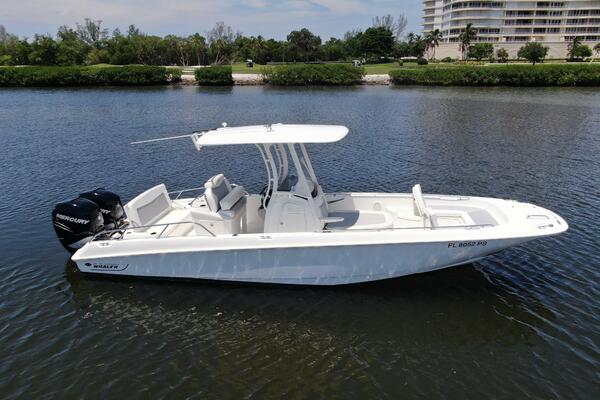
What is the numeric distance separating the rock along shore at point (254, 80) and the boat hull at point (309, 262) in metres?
59.1

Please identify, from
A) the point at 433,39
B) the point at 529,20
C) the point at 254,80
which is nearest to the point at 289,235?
the point at 254,80

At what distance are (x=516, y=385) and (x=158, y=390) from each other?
17.5 feet

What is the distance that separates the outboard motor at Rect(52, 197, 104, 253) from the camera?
30.8 ft

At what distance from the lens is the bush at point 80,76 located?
2408 inches

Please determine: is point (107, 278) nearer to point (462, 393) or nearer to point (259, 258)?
point (259, 258)

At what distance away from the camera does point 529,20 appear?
377ft

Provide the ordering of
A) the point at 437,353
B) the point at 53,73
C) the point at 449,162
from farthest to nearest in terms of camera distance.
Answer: the point at 53,73 < the point at 449,162 < the point at 437,353

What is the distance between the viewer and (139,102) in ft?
142

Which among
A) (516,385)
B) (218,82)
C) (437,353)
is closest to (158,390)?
(437,353)

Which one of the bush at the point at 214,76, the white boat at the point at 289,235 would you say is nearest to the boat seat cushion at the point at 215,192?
the white boat at the point at 289,235

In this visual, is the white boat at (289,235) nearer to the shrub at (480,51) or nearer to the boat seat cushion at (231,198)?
the boat seat cushion at (231,198)

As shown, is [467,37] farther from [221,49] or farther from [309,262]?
[309,262]

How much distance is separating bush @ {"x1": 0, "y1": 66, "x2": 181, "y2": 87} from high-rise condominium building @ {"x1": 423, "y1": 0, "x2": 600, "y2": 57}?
8418cm

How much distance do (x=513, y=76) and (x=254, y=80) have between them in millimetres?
35713
